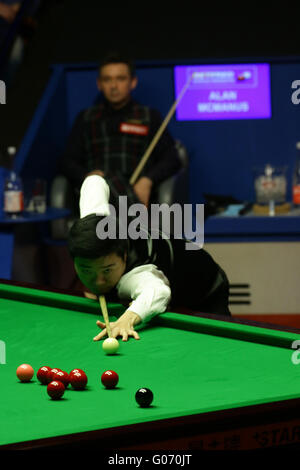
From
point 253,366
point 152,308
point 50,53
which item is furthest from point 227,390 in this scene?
point 50,53

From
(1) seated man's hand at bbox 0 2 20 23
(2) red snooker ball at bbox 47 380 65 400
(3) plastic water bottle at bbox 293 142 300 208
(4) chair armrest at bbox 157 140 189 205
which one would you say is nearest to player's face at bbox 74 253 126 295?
(2) red snooker ball at bbox 47 380 65 400

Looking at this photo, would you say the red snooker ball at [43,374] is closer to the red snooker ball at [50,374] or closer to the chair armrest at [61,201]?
the red snooker ball at [50,374]

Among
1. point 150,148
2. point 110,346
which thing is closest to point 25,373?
point 110,346

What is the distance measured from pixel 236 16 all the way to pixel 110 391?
416 cm

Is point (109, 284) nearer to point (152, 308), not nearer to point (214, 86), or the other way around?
point (152, 308)

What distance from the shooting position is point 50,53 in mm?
5949

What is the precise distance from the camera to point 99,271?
2473 mm

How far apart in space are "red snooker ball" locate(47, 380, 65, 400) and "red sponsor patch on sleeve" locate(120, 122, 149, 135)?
3.23 meters

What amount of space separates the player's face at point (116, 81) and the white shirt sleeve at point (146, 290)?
2289 mm

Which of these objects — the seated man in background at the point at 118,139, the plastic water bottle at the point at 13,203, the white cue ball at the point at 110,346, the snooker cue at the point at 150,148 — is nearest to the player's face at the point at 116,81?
the seated man in background at the point at 118,139

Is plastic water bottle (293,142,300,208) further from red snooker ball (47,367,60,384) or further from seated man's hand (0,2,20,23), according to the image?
red snooker ball (47,367,60,384)

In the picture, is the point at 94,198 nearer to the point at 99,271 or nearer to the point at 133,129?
the point at 99,271

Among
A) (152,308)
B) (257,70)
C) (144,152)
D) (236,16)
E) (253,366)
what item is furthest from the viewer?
(236,16)

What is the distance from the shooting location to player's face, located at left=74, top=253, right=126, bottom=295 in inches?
96.8
